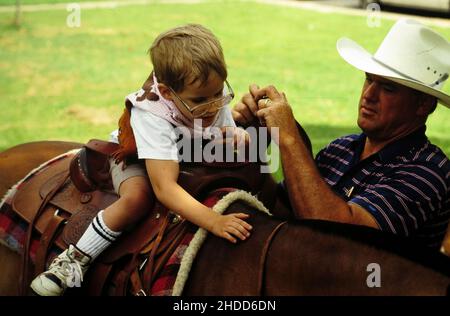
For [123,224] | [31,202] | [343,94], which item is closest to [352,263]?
[123,224]

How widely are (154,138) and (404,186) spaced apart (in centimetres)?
96

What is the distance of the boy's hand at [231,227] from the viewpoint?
8.02ft

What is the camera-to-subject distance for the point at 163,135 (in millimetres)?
2658

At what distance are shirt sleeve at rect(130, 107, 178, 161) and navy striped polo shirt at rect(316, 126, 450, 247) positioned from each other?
0.72m

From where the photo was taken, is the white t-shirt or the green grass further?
the green grass

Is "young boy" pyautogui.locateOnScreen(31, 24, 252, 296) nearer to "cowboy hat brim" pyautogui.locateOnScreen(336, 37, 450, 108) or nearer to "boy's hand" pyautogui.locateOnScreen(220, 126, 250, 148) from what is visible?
"boy's hand" pyautogui.locateOnScreen(220, 126, 250, 148)

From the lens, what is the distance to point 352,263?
7.16 feet

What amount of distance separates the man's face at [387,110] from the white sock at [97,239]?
115cm

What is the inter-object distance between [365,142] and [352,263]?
Answer: 107 centimetres

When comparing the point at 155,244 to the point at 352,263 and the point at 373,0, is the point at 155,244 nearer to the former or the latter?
the point at 352,263

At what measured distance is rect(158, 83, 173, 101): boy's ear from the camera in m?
2.69

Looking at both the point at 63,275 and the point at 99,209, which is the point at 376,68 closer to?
the point at 99,209

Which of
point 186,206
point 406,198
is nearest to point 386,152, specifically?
point 406,198

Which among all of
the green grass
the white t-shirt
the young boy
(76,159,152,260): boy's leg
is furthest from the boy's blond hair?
the green grass
